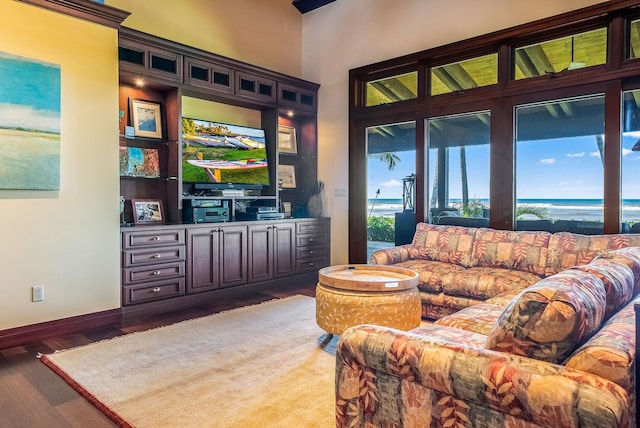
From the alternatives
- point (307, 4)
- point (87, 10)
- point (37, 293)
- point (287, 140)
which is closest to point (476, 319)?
point (37, 293)

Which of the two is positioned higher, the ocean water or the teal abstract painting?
the teal abstract painting

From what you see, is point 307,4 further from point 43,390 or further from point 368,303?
point 43,390

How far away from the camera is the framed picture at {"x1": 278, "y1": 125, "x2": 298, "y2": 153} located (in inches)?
232

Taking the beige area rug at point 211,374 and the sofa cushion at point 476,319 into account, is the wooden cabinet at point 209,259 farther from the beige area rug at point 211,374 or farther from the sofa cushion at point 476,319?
the sofa cushion at point 476,319

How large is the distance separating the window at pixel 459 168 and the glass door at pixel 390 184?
265 mm

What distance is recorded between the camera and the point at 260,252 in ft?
16.7

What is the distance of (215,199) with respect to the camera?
4.77 m

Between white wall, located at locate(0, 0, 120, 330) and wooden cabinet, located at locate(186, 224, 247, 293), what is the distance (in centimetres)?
79

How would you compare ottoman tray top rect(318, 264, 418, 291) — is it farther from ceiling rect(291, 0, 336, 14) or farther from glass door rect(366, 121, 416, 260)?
ceiling rect(291, 0, 336, 14)

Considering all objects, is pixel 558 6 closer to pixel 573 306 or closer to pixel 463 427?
pixel 573 306

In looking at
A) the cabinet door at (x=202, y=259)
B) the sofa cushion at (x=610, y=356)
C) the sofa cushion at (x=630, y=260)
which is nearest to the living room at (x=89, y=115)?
the cabinet door at (x=202, y=259)

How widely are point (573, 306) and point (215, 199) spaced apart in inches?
158

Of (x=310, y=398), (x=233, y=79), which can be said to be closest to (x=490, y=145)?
(x=233, y=79)

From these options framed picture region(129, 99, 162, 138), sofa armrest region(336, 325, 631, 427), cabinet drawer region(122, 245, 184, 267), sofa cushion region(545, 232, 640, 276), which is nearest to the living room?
cabinet drawer region(122, 245, 184, 267)
